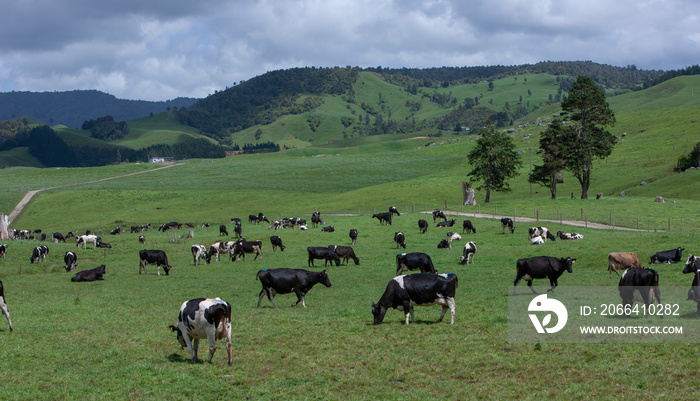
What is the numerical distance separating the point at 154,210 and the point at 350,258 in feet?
196

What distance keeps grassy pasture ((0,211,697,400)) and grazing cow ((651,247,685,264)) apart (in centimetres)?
345

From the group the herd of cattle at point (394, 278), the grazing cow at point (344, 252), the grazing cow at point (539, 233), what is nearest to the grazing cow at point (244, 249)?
the herd of cattle at point (394, 278)

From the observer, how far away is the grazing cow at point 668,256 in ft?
97.2

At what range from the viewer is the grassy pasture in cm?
1170

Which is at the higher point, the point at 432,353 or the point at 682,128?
the point at 682,128

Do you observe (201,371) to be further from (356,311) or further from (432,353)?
(356,311)

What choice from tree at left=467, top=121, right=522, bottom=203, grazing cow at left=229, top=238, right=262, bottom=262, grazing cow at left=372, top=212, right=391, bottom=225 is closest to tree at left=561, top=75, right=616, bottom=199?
tree at left=467, top=121, right=522, bottom=203

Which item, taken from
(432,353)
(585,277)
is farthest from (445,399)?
(585,277)

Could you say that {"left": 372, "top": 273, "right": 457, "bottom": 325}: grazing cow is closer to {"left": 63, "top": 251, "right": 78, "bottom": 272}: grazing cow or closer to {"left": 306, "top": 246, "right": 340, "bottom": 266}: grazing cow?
Answer: {"left": 306, "top": 246, "right": 340, "bottom": 266}: grazing cow

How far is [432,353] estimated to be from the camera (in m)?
14.3

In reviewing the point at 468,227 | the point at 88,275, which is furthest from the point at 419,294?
the point at 468,227

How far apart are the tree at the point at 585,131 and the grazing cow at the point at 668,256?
4230cm

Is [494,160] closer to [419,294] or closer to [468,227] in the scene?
[468,227]

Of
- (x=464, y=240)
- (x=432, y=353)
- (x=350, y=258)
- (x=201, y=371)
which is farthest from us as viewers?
(x=464, y=240)
